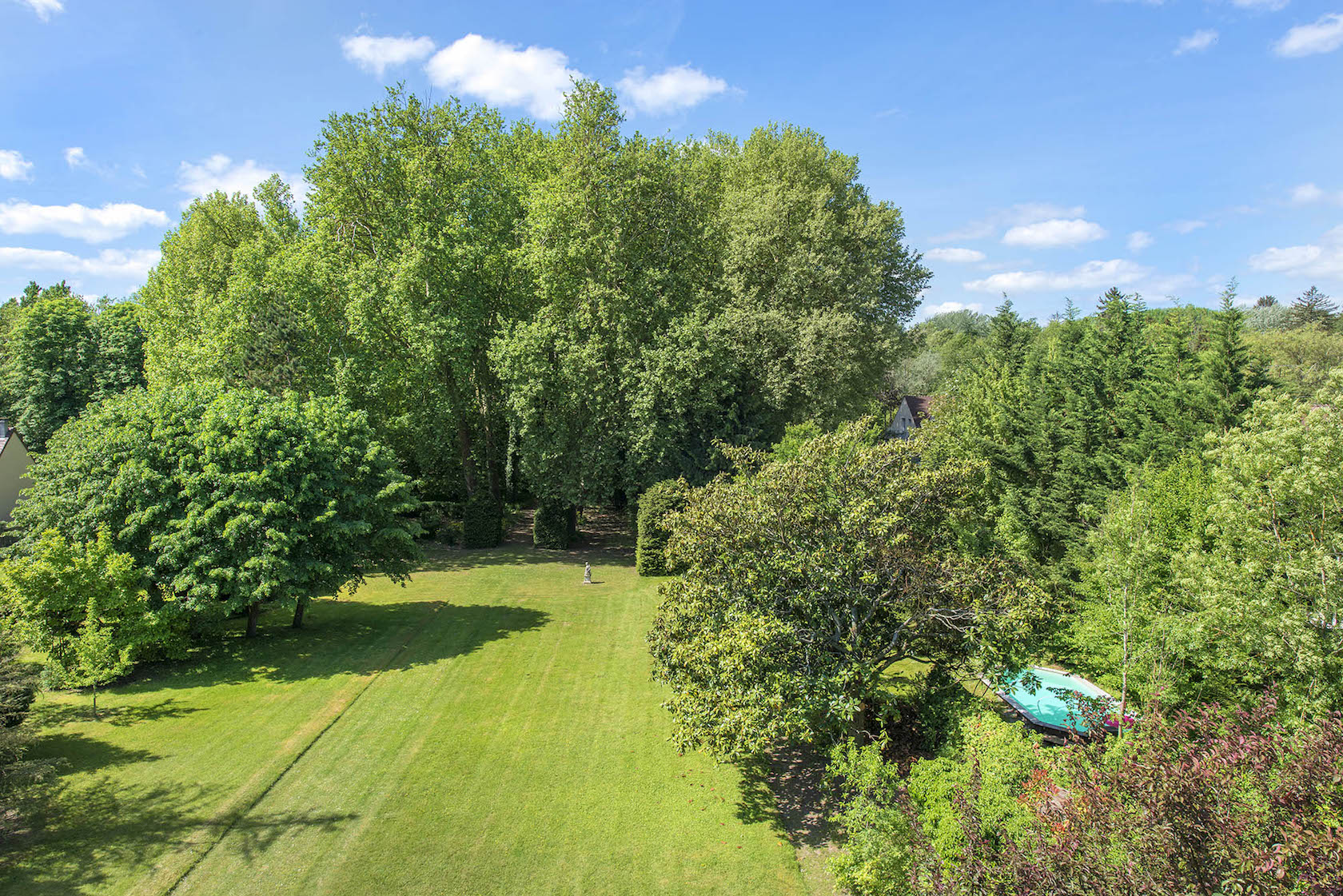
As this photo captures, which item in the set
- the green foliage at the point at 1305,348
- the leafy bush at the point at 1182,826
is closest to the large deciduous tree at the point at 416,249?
the leafy bush at the point at 1182,826

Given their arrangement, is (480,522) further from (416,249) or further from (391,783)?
(391,783)

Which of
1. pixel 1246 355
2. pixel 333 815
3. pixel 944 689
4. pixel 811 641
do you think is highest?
pixel 1246 355

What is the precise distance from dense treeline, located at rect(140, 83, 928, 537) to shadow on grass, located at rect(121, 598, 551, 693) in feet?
32.1

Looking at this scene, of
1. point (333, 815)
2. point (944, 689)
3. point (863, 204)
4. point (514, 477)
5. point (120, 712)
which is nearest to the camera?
point (333, 815)

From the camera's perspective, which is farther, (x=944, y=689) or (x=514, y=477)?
(x=514, y=477)

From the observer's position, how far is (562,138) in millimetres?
31844

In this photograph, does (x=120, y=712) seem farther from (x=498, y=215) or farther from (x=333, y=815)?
(x=498, y=215)

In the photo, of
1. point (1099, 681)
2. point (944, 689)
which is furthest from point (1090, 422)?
Answer: point (944, 689)

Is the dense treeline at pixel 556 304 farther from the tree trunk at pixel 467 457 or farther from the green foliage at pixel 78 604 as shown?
the green foliage at pixel 78 604

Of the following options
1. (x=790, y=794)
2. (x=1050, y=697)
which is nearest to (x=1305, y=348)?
(x=1050, y=697)

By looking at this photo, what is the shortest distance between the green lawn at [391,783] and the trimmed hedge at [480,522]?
513 inches

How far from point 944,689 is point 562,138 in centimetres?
2878

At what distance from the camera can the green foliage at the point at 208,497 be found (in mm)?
18438

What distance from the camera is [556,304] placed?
31484 millimetres
